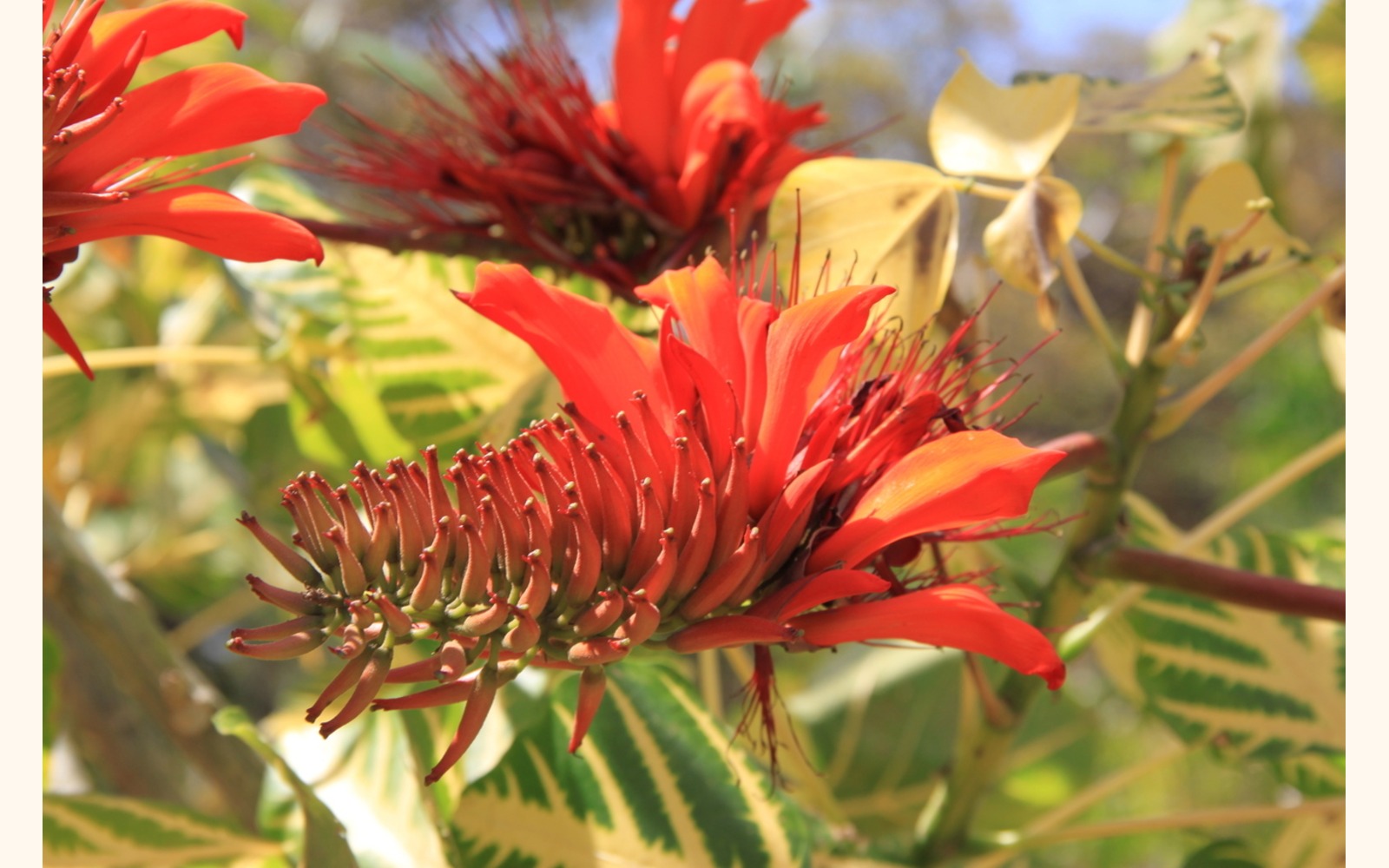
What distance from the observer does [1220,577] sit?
329 millimetres

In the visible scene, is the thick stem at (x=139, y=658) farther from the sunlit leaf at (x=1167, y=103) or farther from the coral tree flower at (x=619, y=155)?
the sunlit leaf at (x=1167, y=103)

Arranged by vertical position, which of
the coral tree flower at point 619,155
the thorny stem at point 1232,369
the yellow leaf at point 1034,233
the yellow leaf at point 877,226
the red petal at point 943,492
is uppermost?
the coral tree flower at point 619,155

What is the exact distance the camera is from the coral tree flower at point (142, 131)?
0.25 m

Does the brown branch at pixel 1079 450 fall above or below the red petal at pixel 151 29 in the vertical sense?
below

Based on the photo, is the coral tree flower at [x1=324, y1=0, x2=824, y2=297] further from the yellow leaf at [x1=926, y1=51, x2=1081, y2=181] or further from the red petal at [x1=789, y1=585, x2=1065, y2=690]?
the red petal at [x1=789, y1=585, x2=1065, y2=690]

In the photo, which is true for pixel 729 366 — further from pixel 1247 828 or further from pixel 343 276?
pixel 1247 828

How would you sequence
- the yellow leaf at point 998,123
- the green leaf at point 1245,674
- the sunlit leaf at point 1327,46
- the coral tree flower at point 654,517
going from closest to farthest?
the coral tree flower at point 654,517 < the yellow leaf at point 998,123 < the green leaf at point 1245,674 < the sunlit leaf at point 1327,46

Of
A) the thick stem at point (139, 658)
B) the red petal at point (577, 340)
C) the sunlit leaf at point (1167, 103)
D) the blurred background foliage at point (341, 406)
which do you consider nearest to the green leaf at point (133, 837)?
the thick stem at point (139, 658)

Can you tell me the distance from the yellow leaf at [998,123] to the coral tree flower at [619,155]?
63mm

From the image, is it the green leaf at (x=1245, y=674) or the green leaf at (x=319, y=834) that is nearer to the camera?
the green leaf at (x=319, y=834)

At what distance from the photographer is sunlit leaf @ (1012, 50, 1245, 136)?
383mm

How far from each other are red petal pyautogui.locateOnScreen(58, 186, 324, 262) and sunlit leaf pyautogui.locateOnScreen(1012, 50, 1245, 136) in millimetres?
246

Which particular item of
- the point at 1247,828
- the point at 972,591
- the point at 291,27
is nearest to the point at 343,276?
the point at 972,591

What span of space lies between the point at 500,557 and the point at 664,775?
0.17 metres
